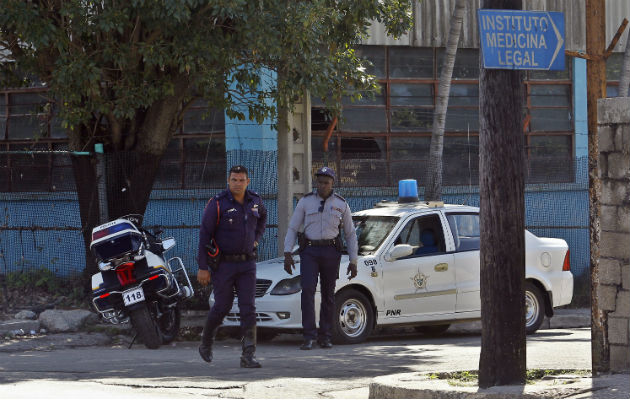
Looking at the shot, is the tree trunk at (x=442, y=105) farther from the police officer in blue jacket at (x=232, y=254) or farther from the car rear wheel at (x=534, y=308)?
the police officer in blue jacket at (x=232, y=254)

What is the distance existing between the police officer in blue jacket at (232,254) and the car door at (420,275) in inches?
120

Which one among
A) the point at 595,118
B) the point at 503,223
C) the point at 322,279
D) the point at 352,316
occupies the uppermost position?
the point at 595,118

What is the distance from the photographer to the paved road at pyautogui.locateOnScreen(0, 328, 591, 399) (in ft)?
28.4

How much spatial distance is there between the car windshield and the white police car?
12mm

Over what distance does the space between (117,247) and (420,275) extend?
3627 millimetres

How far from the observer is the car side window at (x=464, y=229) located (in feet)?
44.3

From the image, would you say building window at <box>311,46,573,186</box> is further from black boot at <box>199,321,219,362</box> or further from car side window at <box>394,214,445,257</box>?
black boot at <box>199,321,219,362</box>

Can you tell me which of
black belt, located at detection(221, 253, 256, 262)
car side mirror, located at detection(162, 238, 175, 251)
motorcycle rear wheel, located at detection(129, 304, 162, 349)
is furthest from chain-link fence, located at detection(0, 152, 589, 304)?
black belt, located at detection(221, 253, 256, 262)

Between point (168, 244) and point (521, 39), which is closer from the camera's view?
point (521, 39)

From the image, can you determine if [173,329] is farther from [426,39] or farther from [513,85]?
[426,39]

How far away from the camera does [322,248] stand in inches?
480

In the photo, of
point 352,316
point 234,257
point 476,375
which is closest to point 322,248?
point 352,316

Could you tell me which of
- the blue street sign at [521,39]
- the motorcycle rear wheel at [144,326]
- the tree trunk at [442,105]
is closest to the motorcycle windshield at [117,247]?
the motorcycle rear wheel at [144,326]

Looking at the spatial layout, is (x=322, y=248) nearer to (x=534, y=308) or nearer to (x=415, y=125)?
(x=534, y=308)
